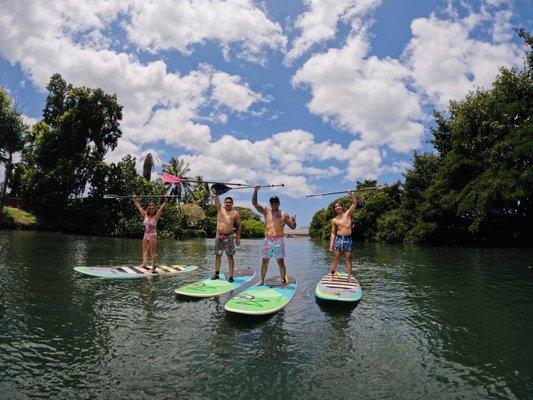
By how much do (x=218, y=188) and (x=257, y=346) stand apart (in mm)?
6384

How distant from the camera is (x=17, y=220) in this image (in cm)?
4672

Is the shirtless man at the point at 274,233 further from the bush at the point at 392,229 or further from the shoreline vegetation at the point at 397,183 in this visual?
the bush at the point at 392,229

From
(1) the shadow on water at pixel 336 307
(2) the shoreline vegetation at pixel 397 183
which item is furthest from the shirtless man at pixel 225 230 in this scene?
(2) the shoreline vegetation at pixel 397 183

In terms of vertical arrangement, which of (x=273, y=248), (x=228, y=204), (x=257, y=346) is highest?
(x=228, y=204)

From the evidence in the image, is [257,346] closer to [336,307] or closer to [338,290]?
[336,307]

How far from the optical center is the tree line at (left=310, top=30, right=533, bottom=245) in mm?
33688

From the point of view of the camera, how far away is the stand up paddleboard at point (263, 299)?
891 centimetres

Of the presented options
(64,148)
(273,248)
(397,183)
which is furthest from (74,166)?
(273,248)

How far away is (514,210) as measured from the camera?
3831 centimetres

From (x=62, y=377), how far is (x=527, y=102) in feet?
127

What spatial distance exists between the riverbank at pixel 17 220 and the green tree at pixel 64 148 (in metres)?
1.39

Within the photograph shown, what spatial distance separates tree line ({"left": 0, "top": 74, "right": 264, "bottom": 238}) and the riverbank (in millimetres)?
968

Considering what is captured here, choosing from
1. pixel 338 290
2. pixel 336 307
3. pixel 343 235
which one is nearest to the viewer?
pixel 336 307

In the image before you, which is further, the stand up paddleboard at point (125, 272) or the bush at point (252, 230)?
the bush at point (252, 230)
